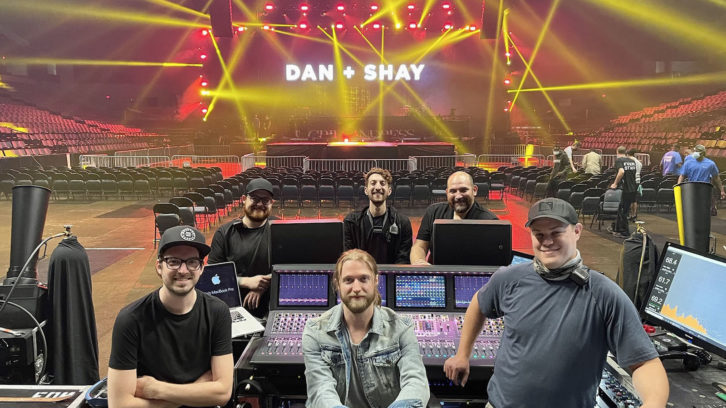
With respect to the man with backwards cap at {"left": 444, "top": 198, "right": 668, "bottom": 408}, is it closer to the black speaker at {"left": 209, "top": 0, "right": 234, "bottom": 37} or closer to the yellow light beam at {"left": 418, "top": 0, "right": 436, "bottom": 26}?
the black speaker at {"left": 209, "top": 0, "right": 234, "bottom": 37}

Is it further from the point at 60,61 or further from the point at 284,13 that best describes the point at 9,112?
the point at 284,13

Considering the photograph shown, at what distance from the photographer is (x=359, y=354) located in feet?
8.96

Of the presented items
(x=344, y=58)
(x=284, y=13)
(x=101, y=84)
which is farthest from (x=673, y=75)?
(x=101, y=84)

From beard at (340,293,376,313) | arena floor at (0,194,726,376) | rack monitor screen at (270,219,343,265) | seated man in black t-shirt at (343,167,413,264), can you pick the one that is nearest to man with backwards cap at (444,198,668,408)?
beard at (340,293,376,313)

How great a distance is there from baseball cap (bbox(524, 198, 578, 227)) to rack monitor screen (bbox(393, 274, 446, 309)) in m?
1.38

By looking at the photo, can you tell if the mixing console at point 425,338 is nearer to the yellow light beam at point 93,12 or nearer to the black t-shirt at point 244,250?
the black t-shirt at point 244,250

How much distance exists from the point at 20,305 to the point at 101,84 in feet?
124

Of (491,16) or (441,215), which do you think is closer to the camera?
(441,215)

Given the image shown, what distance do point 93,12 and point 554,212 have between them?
3575 centimetres

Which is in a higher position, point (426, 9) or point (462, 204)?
point (426, 9)

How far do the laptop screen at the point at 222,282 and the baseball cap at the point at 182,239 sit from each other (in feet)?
3.41

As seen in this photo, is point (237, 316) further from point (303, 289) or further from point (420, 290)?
point (420, 290)

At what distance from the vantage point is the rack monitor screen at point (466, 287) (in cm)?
379

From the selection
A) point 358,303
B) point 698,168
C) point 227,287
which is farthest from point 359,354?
point 698,168
